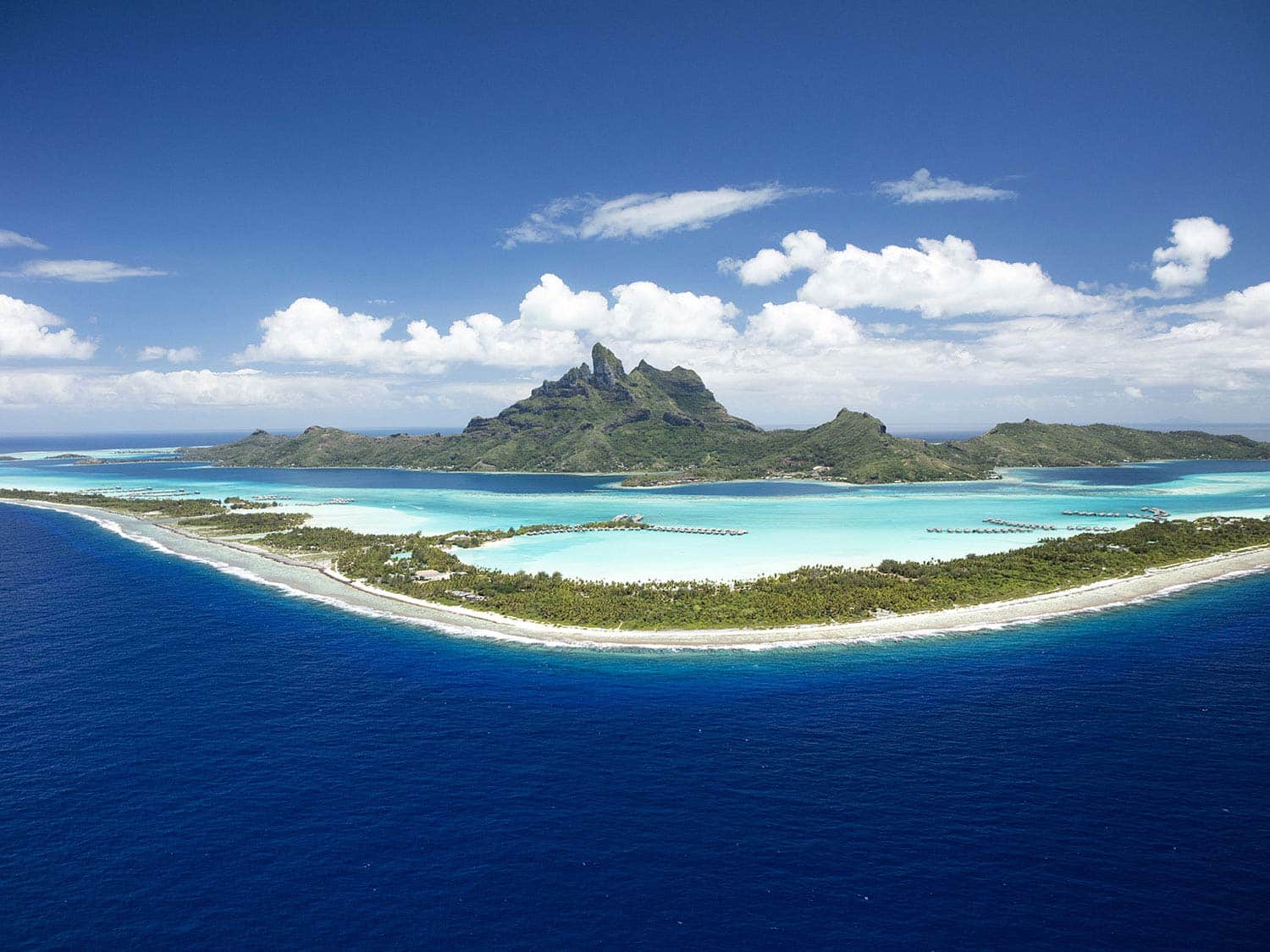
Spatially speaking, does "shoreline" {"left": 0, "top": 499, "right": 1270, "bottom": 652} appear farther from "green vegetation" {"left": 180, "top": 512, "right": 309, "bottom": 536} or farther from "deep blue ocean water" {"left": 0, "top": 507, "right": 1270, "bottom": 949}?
"green vegetation" {"left": 180, "top": 512, "right": 309, "bottom": 536}

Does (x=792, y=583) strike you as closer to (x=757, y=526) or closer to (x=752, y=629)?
(x=752, y=629)

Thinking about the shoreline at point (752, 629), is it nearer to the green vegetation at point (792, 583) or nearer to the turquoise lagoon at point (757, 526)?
the green vegetation at point (792, 583)

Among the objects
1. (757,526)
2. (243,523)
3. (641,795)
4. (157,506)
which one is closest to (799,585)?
(641,795)

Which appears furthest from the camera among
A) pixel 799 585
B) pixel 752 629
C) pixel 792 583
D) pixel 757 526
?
pixel 757 526

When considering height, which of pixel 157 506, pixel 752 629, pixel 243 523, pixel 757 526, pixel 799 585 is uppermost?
pixel 157 506

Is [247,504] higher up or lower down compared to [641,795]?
higher up

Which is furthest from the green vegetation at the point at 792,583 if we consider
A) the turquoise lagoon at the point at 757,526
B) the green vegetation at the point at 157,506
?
the green vegetation at the point at 157,506

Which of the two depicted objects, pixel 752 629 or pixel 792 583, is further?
pixel 792 583
